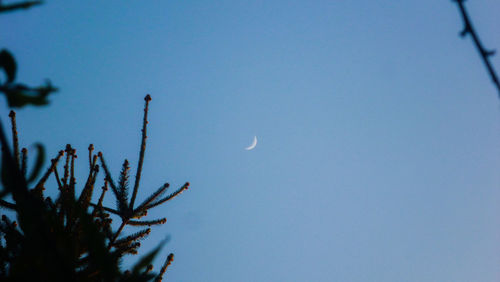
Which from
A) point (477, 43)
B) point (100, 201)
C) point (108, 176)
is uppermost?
point (108, 176)

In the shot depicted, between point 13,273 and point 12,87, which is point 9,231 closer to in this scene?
point 13,273

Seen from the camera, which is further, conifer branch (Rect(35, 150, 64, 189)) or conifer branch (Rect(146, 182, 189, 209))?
conifer branch (Rect(146, 182, 189, 209))

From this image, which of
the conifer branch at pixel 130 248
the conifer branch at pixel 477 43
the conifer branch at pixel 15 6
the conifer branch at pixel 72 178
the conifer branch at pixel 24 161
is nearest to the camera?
the conifer branch at pixel 477 43

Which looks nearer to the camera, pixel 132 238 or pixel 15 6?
pixel 15 6

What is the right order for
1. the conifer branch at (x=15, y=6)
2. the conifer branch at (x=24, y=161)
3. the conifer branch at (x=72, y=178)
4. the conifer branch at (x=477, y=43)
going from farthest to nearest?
the conifer branch at (x=72, y=178) → the conifer branch at (x=24, y=161) → the conifer branch at (x=15, y=6) → the conifer branch at (x=477, y=43)

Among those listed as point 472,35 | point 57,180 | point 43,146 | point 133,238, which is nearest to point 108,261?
point 43,146

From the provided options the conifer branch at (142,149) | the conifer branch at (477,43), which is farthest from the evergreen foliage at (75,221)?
the conifer branch at (477,43)

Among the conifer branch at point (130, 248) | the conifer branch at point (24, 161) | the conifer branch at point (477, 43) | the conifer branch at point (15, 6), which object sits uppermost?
the conifer branch at point (24, 161)

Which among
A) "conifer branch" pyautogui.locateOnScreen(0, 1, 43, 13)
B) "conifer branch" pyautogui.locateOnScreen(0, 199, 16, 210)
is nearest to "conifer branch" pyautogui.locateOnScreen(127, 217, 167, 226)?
"conifer branch" pyautogui.locateOnScreen(0, 199, 16, 210)

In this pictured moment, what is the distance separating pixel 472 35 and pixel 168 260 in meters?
3.15

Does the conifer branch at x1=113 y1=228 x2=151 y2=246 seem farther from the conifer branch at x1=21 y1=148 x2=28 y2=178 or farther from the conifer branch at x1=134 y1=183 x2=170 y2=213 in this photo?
the conifer branch at x1=21 y1=148 x2=28 y2=178

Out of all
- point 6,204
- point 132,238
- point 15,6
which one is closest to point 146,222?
point 132,238

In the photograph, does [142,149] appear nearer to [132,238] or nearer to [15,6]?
[132,238]

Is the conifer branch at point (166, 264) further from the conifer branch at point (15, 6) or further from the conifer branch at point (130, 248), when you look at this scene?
the conifer branch at point (15, 6)
